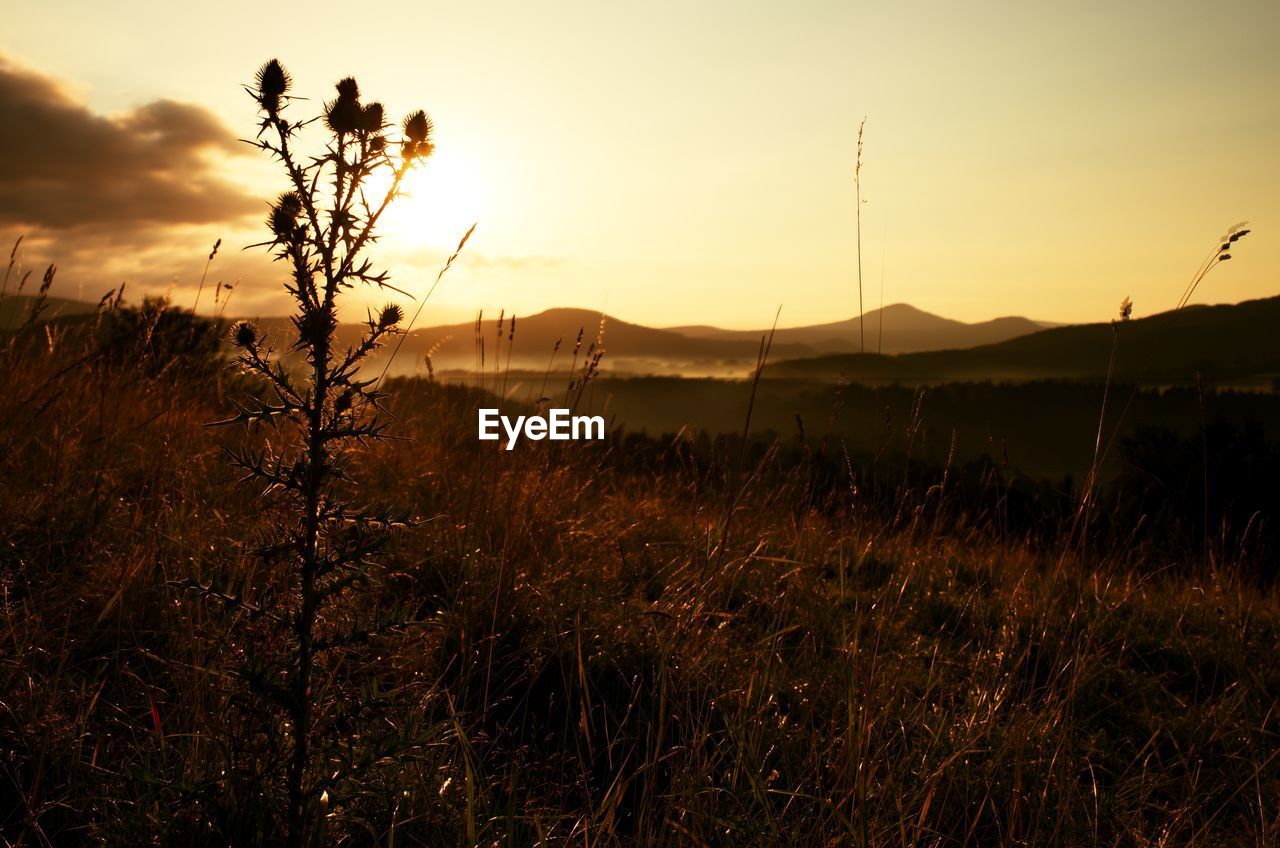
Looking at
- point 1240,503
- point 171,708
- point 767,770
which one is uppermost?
point 171,708

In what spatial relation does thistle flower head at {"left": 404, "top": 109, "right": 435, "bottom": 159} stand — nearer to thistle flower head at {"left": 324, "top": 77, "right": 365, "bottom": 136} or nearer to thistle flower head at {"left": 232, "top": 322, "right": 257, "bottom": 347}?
thistle flower head at {"left": 324, "top": 77, "right": 365, "bottom": 136}

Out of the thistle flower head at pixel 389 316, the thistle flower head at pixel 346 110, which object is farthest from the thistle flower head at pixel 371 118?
the thistle flower head at pixel 389 316

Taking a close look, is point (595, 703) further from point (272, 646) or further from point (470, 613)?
point (272, 646)

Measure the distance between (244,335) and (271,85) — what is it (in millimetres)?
451

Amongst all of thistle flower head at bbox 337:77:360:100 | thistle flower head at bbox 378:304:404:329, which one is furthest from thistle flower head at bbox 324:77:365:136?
thistle flower head at bbox 378:304:404:329

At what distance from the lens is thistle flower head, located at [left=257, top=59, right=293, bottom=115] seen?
4.70ft

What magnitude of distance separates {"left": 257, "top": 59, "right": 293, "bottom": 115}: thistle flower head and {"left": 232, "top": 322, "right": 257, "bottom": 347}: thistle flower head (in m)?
0.39

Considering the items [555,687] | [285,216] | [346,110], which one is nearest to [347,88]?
[346,110]

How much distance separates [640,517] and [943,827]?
8.14 feet

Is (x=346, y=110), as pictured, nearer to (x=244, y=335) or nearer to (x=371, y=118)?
(x=371, y=118)

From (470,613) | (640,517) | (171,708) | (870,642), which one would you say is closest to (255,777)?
(171,708)

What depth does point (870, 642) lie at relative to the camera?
10.9 feet

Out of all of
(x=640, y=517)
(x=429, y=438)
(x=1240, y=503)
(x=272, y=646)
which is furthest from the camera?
(x=1240, y=503)

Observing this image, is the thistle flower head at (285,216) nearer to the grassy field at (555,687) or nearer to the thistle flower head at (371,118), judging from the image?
the thistle flower head at (371,118)
